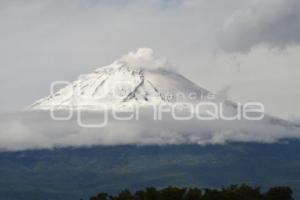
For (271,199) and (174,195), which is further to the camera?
(271,199)

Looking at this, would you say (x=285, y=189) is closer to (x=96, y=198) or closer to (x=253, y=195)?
(x=253, y=195)

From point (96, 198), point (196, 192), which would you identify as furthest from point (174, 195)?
point (96, 198)

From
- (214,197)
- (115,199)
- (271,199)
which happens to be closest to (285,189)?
(271,199)

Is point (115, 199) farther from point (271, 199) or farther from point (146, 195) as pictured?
point (271, 199)

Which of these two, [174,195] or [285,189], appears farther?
[285,189]

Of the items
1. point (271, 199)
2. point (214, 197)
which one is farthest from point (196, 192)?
point (271, 199)

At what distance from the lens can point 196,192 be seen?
3292 inches

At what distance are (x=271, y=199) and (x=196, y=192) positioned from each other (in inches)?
337

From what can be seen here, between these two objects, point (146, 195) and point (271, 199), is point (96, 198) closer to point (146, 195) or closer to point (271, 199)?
point (146, 195)

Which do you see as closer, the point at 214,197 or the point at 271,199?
the point at 214,197

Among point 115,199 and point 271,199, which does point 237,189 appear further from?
point 115,199

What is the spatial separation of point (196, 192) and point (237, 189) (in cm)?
616

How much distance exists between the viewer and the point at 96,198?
86.1 metres

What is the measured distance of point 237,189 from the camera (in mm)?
88375
